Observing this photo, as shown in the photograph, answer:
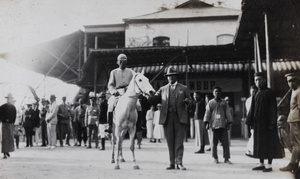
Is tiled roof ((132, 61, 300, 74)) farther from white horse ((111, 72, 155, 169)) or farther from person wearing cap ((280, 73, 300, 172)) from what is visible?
person wearing cap ((280, 73, 300, 172))

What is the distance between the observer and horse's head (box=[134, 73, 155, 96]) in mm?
6965

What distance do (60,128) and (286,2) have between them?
35.5 feet

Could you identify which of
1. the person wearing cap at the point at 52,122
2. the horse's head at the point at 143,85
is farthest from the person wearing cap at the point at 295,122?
the person wearing cap at the point at 52,122

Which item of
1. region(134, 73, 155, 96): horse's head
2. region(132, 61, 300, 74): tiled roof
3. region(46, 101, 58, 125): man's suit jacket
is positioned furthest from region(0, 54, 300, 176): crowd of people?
region(132, 61, 300, 74): tiled roof

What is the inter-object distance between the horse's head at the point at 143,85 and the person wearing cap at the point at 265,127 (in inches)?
91.9

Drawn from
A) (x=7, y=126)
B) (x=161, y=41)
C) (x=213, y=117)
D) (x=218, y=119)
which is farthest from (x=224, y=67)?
(x=7, y=126)

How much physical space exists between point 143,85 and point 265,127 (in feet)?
9.01

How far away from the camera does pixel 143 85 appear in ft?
23.4

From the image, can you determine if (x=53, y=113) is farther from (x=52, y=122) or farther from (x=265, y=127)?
(x=265, y=127)

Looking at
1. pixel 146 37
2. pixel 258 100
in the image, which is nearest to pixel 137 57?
pixel 146 37

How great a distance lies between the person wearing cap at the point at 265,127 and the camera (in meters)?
6.83

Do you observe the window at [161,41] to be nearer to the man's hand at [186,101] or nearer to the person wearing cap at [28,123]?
the person wearing cap at [28,123]

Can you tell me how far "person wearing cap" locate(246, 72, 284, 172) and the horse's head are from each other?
2.34m

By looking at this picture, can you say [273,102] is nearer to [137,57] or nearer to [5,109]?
[5,109]
